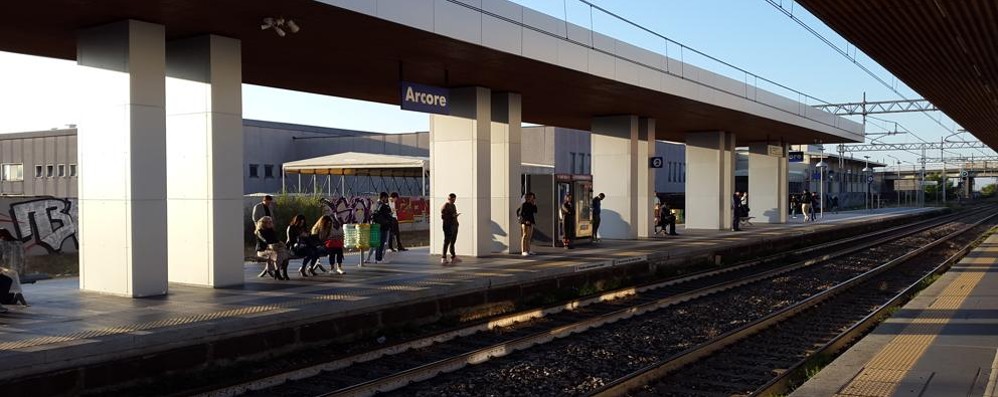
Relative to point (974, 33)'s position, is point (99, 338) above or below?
below

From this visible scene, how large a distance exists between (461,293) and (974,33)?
10.2 metres

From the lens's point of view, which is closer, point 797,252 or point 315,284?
point 315,284

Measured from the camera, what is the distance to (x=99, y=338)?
28.8ft

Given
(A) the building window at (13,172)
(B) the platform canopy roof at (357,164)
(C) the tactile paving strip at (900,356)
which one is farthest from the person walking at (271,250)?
(A) the building window at (13,172)

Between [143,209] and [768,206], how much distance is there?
3356 cm

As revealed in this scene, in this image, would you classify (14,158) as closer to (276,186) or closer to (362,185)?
(276,186)

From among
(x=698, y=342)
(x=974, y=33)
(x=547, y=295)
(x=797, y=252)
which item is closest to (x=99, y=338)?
(x=698, y=342)

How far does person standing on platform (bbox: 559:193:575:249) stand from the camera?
21.9 m

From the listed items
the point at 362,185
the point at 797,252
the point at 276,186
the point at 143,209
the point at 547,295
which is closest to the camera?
the point at 143,209

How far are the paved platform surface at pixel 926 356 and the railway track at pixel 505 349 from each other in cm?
224

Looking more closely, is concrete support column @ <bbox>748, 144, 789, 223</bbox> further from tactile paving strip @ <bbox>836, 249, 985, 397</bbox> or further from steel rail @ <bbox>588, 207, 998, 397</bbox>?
tactile paving strip @ <bbox>836, 249, 985, 397</bbox>

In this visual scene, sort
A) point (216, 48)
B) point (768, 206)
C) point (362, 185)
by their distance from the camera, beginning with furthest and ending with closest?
point (362, 185) → point (768, 206) → point (216, 48)

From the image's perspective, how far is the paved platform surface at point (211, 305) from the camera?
8.53 metres

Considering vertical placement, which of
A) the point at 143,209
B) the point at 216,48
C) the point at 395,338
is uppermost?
the point at 216,48
